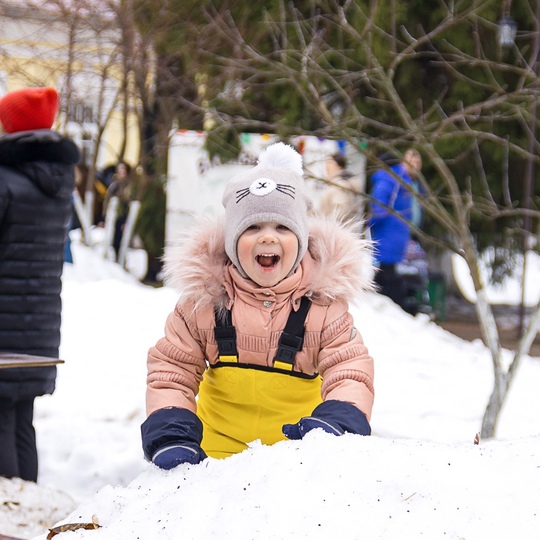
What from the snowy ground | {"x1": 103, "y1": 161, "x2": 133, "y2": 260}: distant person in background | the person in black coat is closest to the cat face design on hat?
the snowy ground

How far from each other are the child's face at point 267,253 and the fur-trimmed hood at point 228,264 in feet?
0.33

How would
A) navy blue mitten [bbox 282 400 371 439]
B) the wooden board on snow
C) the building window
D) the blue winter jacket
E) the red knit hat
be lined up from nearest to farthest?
navy blue mitten [bbox 282 400 371 439] < the wooden board on snow < the red knit hat < the blue winter jacket < the building window

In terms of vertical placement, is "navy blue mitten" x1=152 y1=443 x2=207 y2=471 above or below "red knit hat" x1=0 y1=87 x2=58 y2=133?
below

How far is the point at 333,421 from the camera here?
248cm

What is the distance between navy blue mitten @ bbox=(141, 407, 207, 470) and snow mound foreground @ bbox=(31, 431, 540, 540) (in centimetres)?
4

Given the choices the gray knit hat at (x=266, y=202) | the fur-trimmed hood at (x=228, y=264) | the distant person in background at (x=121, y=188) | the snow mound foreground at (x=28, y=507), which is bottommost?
the snow mound foreground at (x=28, y=507)

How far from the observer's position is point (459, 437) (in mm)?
5539

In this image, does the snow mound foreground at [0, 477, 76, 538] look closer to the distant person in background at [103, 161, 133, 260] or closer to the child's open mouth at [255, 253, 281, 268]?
the child's open mouth at [255, 253, 281, 268]

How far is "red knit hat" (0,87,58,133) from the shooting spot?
4055 mm

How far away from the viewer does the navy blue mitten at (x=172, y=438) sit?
2.45 meters

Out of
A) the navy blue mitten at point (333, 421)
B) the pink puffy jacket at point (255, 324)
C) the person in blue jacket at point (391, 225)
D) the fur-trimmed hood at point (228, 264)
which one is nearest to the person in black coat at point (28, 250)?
the fur-trimmed hood at point (228, 264)

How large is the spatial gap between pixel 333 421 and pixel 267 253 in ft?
1.96

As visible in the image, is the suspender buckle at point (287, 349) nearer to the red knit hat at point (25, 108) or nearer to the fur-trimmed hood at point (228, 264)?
the fur-trimmed hood at point (228, 264)

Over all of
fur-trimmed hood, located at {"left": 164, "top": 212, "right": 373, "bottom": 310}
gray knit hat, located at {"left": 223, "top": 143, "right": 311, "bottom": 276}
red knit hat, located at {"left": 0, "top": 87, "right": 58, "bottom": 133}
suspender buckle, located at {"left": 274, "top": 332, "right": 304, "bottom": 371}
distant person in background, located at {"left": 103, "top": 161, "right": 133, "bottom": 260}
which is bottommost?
distant person in background, located at {"left": 103, "top": 161, "right": 133, "bottom": 260}
